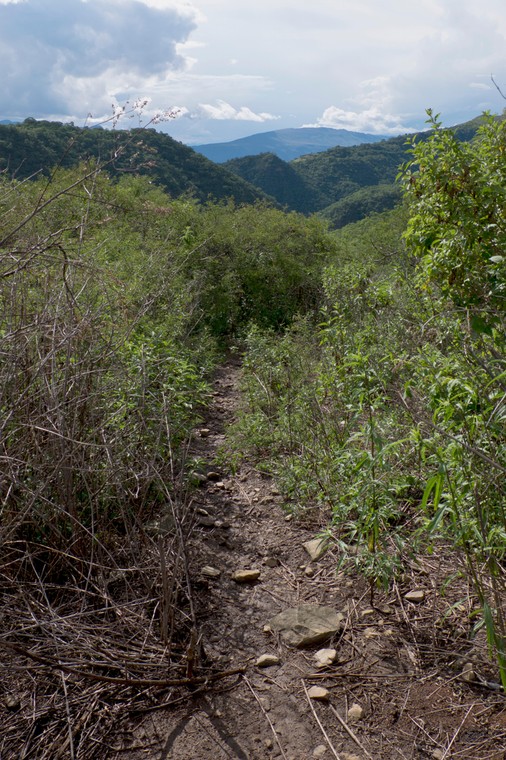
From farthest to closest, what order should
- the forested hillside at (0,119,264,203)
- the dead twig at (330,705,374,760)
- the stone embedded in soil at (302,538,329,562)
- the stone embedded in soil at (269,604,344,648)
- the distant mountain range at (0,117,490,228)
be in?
1. the distant mountain range at (0,117,490,228)
2. the forested hillside at (0,119,264,203)
3. the stone embedded in soil at (302,538,329,562)
4. the stone embedded in soil at (269,604,344,648)
5. the dead twig at (330,705,374,760)

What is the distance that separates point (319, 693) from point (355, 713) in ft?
0.50

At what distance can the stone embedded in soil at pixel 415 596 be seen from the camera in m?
2.59

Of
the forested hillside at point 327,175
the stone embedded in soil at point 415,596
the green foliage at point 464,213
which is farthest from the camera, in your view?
the forested hillside at point 327,175

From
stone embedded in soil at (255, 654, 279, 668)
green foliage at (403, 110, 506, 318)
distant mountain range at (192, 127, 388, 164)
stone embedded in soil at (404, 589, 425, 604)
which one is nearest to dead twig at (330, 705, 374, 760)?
stone embedded in soil at (255, 654, 279, 668)

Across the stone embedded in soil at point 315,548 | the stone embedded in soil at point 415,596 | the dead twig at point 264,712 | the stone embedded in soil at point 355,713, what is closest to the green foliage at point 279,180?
the stone embedded in soil at point 315,548

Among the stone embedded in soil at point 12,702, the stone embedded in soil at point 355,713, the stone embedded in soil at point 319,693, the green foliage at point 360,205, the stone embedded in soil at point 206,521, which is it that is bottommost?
the stone embedded in soil at point 355,713

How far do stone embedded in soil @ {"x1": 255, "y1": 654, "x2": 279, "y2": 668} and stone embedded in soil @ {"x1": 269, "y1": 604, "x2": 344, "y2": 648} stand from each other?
129 mm

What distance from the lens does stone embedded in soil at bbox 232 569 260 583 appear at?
2.96m

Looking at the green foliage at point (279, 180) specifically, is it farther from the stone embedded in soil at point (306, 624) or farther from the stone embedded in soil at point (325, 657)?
the stone embedded in soil at point (325, 657)

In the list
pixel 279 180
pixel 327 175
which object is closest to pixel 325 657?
pixel 279 180

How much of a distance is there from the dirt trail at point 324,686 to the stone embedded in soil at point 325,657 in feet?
0.09

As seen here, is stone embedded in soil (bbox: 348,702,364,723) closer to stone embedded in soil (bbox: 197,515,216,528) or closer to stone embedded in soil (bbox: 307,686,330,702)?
stone embedded in soil (bbox: 307,686,330,702)

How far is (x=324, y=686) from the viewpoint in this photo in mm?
2215

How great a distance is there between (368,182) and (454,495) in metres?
40.7
